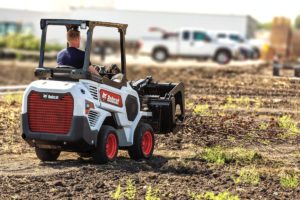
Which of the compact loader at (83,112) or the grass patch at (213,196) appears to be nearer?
the grass patch at (213,196)

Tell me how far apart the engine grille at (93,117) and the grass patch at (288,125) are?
422cm

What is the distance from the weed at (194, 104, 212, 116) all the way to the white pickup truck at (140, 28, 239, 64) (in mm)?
31674

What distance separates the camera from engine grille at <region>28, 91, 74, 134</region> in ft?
34.0

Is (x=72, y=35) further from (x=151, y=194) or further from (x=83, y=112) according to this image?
(x=151, y=194)

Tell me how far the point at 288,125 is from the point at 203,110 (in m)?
1.85

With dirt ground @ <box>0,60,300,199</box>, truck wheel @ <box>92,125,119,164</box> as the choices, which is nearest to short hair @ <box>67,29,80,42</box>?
truck wheel @ <box>92,125,119,164</box>

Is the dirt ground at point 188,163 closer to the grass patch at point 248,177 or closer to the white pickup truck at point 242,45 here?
the grass patch at point 248,177

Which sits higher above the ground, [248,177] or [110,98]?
[110,98]

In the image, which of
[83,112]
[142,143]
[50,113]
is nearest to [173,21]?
[142,143]

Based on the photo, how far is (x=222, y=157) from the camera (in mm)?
11266

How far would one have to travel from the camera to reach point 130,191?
29.0 feet

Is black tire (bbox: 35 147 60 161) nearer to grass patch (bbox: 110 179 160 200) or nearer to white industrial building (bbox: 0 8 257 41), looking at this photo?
grass patch (bbox: 110 179 160 200)

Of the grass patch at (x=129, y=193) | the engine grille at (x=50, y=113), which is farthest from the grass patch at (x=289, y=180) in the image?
the engine grille at (x=50, y=113)

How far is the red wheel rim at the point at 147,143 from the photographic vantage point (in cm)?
1162
